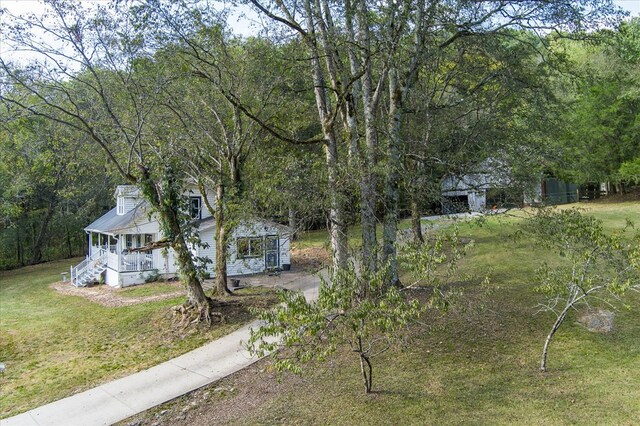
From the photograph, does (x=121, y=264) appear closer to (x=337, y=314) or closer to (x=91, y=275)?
(x=91, y=275)

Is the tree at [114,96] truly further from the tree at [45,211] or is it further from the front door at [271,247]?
the tree at [45,211]

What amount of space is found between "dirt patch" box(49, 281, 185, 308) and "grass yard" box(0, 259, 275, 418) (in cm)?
38

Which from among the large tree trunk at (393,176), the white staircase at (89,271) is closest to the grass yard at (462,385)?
the large tree trunk at (393,176)

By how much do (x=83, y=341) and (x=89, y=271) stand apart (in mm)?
12159

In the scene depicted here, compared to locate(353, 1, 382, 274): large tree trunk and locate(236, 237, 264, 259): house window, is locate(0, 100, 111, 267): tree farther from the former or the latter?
locate(353, 1, 382, 274): large tree trunk

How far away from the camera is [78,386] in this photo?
342 inches

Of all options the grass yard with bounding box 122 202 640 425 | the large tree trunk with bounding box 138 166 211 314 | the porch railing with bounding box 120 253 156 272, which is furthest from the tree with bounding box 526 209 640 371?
the porch railing with bounding box 120 253 156 272

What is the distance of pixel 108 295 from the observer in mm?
18453

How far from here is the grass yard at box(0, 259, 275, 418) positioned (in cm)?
901

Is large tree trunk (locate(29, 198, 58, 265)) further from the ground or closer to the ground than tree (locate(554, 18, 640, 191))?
closer to the ground

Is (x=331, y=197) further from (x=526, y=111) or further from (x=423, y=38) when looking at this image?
(x=526, y=111)

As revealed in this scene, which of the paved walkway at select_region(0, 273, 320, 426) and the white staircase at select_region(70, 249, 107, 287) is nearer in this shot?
the paved walkway at select_region(0, 273, 320, 426)

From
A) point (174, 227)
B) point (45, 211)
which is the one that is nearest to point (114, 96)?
point (174, 227)

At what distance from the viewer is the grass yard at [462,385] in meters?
6.32
